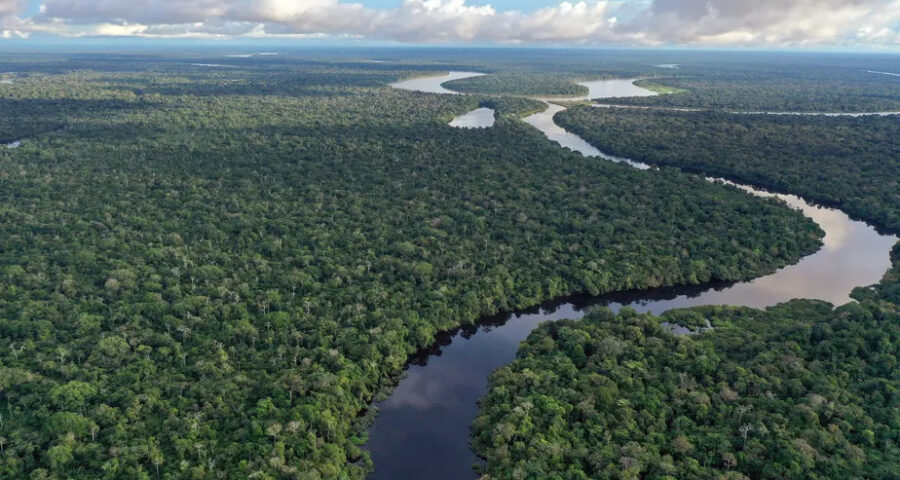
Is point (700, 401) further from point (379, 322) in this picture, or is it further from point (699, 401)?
point (379, 322)

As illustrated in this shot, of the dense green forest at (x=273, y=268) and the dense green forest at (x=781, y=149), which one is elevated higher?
the dense green forest at (x=781, y=149)

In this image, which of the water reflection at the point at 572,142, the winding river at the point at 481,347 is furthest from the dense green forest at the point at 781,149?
the winding river at the point at 481,347

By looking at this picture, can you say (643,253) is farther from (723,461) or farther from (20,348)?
(20,348)

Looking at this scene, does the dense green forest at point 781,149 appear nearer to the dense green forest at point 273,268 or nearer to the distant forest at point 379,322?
the distant forest at point 379,322

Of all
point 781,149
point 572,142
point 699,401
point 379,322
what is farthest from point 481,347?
point 781,149

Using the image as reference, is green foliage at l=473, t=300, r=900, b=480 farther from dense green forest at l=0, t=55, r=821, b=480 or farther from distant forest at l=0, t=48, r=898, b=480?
dense green forest at l=0, t=55, r=821, b=480

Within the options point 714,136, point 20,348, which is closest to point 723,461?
point 20,348
